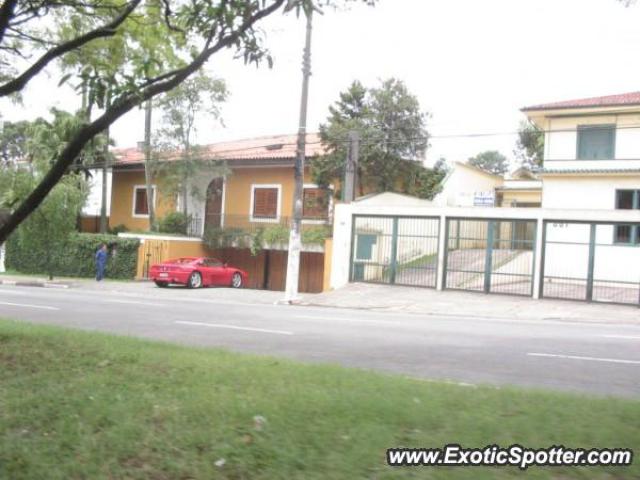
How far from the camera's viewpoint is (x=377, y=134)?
2722 cm

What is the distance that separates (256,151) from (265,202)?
3.10 m

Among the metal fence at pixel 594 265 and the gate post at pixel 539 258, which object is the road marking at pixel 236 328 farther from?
the metal fence at pixel 594 265

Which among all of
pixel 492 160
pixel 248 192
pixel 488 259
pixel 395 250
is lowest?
pixel 488 259

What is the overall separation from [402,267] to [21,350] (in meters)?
17.3

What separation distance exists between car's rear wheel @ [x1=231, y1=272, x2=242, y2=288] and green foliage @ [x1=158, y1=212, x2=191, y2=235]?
5507 mm

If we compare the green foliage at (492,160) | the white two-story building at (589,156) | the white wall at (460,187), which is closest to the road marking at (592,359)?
the white two-story building at (589,156)

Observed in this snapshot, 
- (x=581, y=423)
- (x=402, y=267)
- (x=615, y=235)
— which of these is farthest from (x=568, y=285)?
(x=581, y=423)

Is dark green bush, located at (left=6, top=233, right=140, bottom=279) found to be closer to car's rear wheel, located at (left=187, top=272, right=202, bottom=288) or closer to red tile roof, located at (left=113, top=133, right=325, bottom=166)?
red tile roof, located at (left=113, top=133, right=325, bottom=166)

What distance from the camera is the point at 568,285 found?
20578 mm

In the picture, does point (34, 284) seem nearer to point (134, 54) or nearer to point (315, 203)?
point (315, 203)

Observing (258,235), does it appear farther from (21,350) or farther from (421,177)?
(21,350)

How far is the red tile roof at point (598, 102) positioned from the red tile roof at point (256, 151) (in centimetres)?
960

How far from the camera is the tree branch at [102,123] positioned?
264 inches

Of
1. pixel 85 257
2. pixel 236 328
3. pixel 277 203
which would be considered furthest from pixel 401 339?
pixel 85 257
